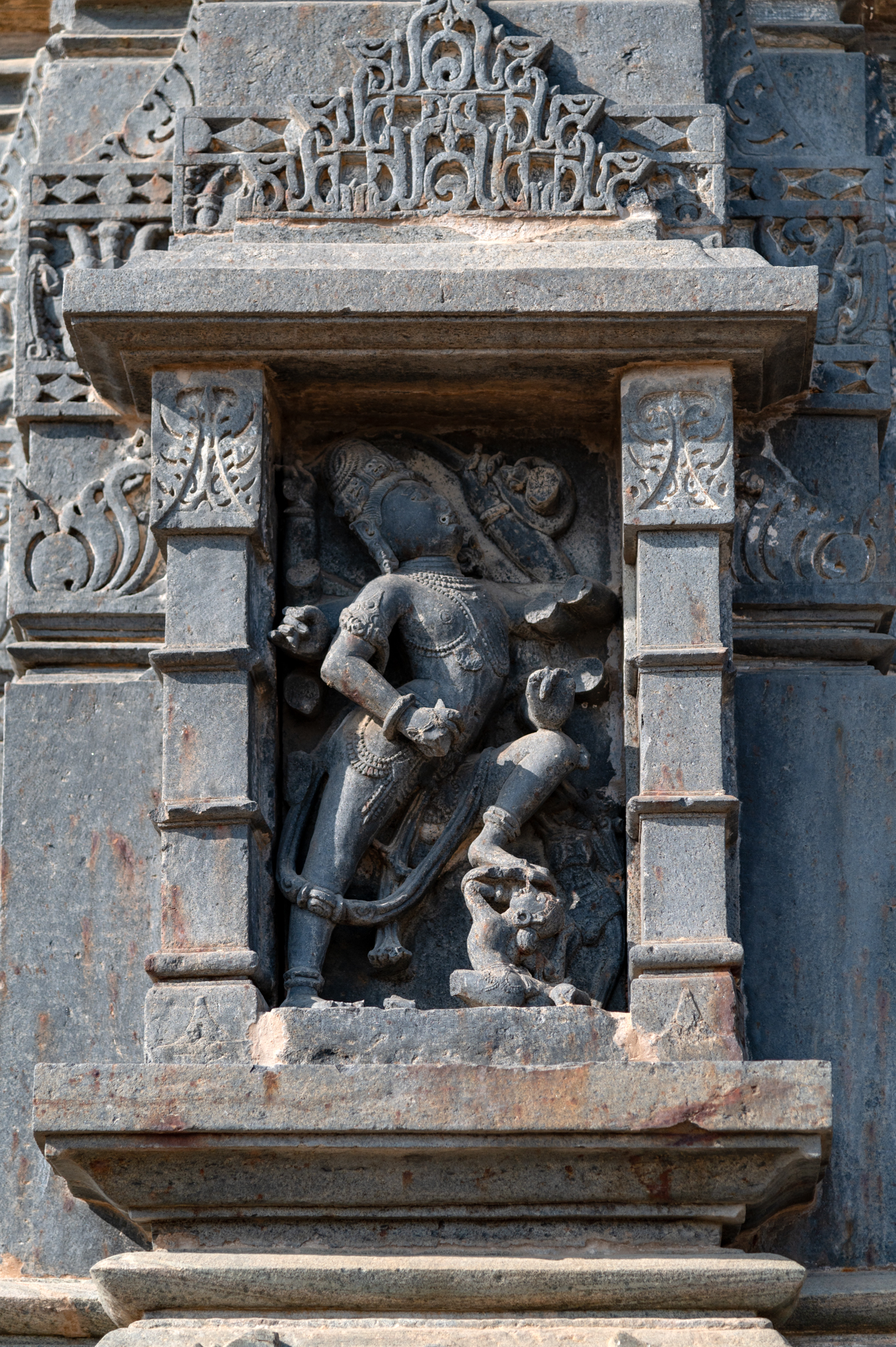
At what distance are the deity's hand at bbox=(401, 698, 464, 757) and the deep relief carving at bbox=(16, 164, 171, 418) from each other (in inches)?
53.3

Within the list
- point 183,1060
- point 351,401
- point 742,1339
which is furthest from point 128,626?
point 742,1339

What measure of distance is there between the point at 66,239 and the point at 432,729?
1.81 m

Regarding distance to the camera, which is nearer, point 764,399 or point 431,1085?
point 431,1085

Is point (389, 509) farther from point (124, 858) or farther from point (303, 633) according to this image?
point (124, 858)

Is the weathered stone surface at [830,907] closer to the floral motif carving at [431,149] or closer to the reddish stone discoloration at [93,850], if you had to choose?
the floral motif carving at [431,149]

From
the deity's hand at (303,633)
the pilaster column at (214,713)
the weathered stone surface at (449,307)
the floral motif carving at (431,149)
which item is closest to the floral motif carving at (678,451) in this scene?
the weathered stone surface at (449,307)

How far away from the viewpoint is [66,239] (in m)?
Result: 5.98

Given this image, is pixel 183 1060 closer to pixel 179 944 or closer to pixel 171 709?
pixel 179 944

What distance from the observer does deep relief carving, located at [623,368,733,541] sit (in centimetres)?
535

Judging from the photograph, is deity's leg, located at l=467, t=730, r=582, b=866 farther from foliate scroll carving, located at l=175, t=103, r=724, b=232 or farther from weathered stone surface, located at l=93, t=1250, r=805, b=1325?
foliate scroll carving, located at l=175, t=103, r=724, b=232

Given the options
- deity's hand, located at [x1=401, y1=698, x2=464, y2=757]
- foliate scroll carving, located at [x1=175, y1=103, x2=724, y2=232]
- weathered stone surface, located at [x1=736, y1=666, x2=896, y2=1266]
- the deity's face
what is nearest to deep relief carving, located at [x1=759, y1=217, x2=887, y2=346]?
foliate scroll carving, located at [x1=175, y1=103, x2=724, y2=232]

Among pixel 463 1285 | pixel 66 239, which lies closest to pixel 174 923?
pixel 463 1285

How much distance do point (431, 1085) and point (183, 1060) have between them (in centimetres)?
61

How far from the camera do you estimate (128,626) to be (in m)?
5.70
